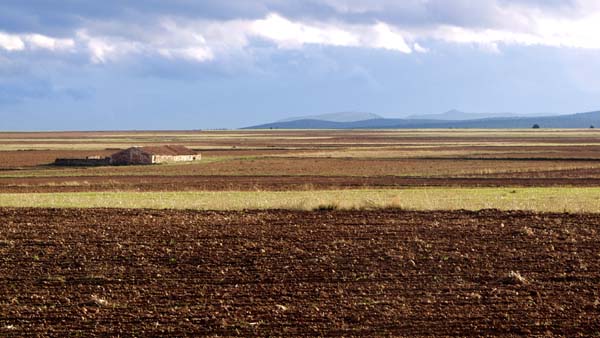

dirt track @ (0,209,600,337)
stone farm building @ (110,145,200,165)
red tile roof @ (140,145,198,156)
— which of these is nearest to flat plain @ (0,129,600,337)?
dirt track @ (0,209,600,337)

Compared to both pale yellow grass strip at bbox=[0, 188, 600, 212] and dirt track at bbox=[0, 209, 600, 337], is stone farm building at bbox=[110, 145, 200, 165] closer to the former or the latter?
pale yellow grass strip at bbox=[0, 188, 600, 212]

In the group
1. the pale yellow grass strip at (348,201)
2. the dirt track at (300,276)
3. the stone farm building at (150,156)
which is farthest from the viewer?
the stone farm building at (150,156)

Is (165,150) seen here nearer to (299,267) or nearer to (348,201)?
(348,201)

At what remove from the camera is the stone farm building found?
6738cm

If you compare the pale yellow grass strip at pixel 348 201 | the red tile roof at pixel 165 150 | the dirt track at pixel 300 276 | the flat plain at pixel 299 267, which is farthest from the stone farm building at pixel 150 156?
the dirt track at pixel 300 276

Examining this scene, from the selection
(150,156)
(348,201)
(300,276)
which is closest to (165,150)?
(150,156)

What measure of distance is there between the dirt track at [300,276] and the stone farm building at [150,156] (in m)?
43.5

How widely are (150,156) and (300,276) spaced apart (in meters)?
53.6

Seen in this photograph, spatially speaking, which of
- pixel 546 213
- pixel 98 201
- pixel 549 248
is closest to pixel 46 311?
pixel 549 248

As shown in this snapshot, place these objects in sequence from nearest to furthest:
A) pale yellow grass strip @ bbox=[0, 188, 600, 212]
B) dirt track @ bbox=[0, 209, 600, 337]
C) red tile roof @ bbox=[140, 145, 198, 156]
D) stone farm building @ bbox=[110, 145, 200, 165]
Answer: dirt track @ bbox=[0, 209, 600, 337] → pale yellow grass strip @ bbox=[0, 188, 600, 212] → stone farm building @ bbox=[110, 145, 200, 165] → red tile roof @ bbox=[140, 145, 198, 156]

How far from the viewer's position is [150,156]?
68.4 meters

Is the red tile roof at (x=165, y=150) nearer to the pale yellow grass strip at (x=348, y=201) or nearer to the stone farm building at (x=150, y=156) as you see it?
the stone farm building at (x=150, y=156)

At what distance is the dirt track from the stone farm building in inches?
1711

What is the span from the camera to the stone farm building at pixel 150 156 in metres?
67.4
